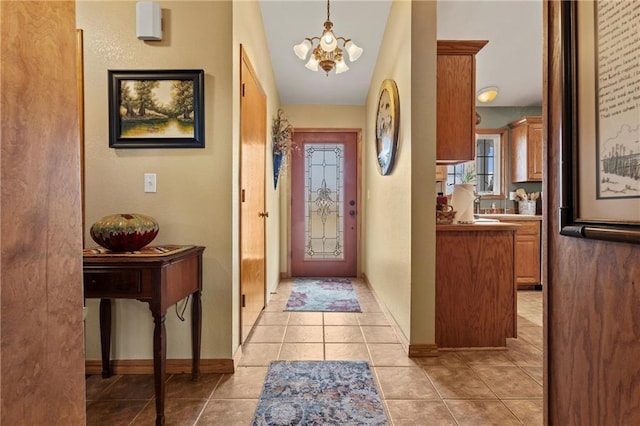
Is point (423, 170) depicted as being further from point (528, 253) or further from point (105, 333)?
point (528, 253)

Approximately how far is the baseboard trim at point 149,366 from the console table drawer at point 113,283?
70 cm

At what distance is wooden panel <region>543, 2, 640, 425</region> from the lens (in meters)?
0.71

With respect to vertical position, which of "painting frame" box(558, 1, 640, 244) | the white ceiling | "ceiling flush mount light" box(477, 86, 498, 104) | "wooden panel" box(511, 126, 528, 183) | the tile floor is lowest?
the tile floor

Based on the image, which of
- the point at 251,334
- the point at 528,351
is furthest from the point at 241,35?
the point at 528,351

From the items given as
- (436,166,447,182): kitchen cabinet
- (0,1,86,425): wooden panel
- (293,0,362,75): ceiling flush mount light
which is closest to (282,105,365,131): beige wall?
(436,166,447,182): kitchen cabinet

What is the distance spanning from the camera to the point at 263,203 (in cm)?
331

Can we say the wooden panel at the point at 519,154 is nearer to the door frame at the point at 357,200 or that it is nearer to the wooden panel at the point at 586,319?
the door frame at the point at 357,200

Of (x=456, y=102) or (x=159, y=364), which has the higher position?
(x=456, y=102)

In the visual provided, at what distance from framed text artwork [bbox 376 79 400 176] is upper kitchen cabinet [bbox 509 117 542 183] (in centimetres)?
223

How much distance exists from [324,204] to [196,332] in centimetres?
313

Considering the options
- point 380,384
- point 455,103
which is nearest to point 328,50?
point 455,103

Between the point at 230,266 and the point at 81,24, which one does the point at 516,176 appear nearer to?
the point at 230,266

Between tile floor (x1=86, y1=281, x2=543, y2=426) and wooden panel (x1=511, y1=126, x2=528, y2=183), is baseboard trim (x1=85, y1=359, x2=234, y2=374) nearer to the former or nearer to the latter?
tile floor (x1=86, y1=281, x2=543, y2=426)

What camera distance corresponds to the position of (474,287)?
2.41m
